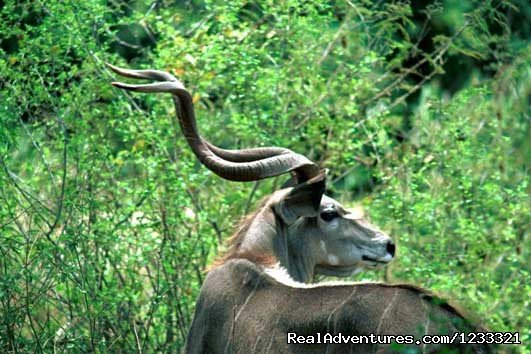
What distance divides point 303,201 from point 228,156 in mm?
455

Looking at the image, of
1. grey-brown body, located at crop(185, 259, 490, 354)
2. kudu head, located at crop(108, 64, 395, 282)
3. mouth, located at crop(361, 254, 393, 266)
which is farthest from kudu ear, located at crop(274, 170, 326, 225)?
grey-brown body, located at crop(185, 259, 490, 354)

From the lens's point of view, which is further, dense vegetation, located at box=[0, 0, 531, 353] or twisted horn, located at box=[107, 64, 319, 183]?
dense vegetation, located at box=[0, 0, 531, 353]

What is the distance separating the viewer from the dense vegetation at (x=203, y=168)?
256 inches

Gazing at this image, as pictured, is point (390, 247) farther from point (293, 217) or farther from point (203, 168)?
point (203, 168)

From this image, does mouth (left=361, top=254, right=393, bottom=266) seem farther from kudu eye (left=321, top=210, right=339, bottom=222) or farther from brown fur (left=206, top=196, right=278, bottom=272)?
brown fur (left=206, top=196, right=278, bottom=272)

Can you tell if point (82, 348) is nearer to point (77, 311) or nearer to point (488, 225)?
point (77, 311)

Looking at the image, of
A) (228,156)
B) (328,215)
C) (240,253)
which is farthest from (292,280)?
(228,156)

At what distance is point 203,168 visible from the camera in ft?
23.5

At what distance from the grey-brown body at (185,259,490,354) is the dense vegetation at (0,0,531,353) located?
3.09 ft

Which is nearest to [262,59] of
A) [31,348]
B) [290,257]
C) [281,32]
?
[281,32]

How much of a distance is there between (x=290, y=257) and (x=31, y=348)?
48.2 inches

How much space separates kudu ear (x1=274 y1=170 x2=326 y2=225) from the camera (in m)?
5.77

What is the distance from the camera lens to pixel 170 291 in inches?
268

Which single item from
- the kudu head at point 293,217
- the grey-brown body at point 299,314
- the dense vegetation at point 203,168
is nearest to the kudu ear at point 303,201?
the kudu head at point 293,217
